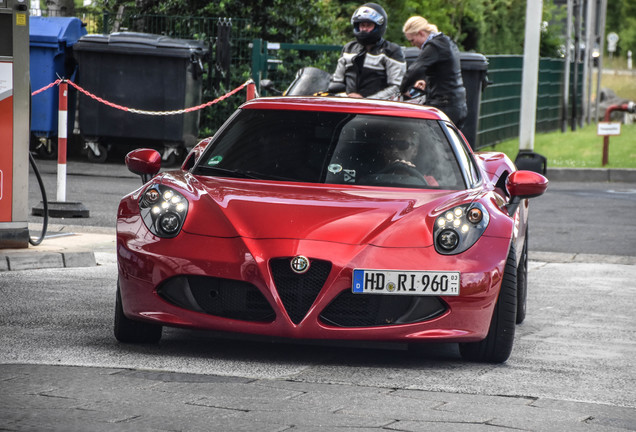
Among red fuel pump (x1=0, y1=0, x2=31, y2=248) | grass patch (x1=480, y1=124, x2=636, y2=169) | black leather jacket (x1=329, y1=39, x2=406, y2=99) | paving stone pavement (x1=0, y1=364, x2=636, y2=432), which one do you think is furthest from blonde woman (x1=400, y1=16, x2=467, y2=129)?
grass patch (x1=480, y1=124, x2=636, y2=169)

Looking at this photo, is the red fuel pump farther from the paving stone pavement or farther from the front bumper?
the paving stone pavement

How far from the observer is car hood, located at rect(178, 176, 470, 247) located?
5.93 m

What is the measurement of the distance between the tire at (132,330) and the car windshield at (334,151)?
36.0 inches

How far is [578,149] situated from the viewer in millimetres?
25656

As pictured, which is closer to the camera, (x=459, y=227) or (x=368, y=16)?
(x=459, y=227)

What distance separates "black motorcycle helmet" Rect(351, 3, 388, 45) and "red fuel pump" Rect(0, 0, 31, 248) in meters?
3.05

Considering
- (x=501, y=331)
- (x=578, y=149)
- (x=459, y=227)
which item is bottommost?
(x=578, y=149)

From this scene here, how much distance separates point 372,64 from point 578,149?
1479cm

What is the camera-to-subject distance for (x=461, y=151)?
7098 mm

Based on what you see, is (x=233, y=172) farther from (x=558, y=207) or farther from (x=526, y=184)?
(x=558, y=207)

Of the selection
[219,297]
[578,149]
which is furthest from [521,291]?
[578,149]

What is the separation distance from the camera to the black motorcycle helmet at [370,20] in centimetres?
1132

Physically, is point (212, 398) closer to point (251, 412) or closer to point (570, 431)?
point (251, 412)

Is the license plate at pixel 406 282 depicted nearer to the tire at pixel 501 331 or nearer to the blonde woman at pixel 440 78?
the tire at pixel 501 331
